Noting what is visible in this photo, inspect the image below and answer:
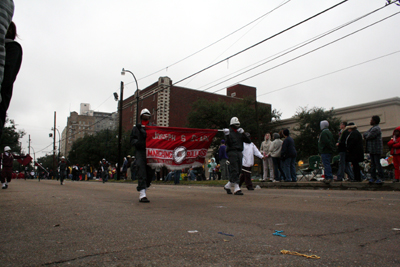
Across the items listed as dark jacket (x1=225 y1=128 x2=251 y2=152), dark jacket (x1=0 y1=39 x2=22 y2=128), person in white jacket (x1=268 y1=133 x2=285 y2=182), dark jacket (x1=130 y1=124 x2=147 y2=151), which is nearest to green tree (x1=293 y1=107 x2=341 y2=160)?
person in white jacket (x1=268 y1=133 x2=285 y2=182)

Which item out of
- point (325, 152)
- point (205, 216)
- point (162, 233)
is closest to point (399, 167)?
point (325, 152)

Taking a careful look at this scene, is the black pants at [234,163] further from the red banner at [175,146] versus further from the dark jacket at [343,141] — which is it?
the dark jacket at [343,141]

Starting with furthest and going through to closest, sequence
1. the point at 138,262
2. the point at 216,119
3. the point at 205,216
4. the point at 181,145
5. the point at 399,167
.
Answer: the point at 216,119 < the point at 399,167 < the point at 181,145 < the point at 205,216 < the point at 138,262

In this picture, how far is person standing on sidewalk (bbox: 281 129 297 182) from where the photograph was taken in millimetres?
12102

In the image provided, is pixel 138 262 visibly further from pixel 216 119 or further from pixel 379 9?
pixel 216 119

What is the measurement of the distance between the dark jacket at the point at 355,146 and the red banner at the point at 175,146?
4879 millimetres

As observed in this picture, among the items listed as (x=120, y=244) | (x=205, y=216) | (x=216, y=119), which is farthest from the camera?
(x=216, y=119)

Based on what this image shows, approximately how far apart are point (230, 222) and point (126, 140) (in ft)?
172

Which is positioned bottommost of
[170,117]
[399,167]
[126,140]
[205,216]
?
[205,216]


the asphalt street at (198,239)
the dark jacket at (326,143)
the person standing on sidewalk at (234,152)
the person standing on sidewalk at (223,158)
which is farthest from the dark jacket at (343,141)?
the asphalt street at (198,239)

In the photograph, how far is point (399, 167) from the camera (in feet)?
32.6

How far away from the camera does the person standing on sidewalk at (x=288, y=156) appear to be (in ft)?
39.7

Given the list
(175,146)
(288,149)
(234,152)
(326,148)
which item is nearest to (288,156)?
(288,149)

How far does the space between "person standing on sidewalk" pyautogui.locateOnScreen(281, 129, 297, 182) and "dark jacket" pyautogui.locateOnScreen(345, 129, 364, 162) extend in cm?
225
